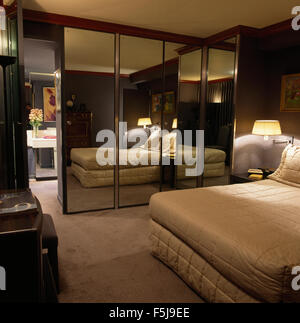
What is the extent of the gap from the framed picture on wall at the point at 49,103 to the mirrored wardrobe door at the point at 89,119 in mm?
2750

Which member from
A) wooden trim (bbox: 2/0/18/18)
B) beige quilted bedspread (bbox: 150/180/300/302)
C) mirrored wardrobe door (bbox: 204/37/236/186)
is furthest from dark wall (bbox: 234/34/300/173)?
wooden trim (bbox: 2/0/18/18)

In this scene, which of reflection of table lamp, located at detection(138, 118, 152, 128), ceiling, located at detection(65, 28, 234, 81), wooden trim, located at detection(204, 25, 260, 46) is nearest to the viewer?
ceiling, located at detection(65, 28, 234, 81)

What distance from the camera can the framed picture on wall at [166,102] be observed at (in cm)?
455

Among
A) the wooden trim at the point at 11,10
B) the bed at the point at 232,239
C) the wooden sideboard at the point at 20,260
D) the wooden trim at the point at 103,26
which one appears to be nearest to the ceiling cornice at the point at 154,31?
the wooden trim at the point at 103,26

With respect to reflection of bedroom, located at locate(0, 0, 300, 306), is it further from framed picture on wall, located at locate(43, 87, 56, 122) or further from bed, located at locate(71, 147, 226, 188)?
framed picture on wall, located at locate(43, 87, 56, 122)

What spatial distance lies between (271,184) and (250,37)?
224 cm

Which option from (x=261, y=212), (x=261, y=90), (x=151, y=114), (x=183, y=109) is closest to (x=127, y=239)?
(x=261, y=212)

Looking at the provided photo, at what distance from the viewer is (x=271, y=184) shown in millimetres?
3312

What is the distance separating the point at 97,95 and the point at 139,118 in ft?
2.35

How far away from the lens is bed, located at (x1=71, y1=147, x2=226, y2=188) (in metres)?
4.36

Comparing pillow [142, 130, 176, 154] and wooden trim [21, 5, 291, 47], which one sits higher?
wooden trim [21, 5, 291, 47]

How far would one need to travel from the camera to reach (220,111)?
4582 millimetres

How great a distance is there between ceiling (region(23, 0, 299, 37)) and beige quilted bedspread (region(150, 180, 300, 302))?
2056mm

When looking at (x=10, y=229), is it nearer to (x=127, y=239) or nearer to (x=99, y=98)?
(x=127, y=239)
